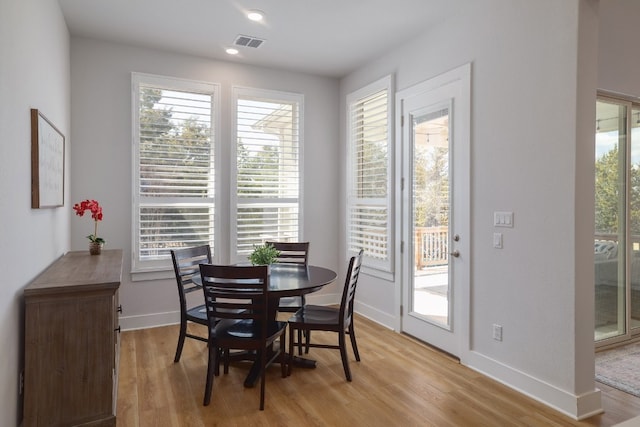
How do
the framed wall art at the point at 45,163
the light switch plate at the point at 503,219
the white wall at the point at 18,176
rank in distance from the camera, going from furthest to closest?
the light switch plate at the point at 503,219 → the framed wall art at the point at 45,163 → the white wall at the point at 18,176

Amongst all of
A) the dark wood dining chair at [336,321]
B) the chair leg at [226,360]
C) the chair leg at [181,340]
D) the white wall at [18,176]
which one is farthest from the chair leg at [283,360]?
the white wall at [18,176]

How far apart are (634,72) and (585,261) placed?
6.87 ft

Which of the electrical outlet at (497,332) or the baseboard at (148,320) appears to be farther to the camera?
the baseboard at (148,320)

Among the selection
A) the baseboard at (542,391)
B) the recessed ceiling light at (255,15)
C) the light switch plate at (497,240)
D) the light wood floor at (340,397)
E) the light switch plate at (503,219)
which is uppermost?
the recessed ceiling light at (255,15)

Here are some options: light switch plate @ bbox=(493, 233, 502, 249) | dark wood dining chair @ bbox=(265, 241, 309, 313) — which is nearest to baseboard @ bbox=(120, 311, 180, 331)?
dark wood dining chair @ bbox=(265, 241, 309, 313)

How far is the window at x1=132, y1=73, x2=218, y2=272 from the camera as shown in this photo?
13.7 feet

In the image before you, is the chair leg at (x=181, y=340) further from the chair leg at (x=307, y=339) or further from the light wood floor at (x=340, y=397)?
the chair leg at (x=307, y=339)

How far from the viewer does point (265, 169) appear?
4.81 metres

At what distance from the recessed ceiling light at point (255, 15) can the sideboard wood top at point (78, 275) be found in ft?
7.59

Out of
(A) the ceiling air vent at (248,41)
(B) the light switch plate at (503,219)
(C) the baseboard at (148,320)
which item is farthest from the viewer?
(C) the baseboard at (148,320)

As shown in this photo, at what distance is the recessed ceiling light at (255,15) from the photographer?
3389 mm

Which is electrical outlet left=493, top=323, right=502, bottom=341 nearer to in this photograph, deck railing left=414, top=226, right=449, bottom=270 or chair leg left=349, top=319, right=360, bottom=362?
deck railing left=414, top=226, right=449, bottom=270

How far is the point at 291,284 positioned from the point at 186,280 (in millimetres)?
1024

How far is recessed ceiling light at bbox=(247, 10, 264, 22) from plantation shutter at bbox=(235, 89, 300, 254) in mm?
1211
